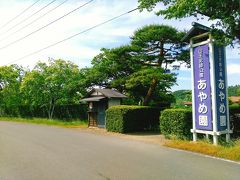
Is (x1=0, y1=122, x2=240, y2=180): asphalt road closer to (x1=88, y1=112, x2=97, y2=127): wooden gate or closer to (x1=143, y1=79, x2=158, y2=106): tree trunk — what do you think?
(x1=88, y1=112, x2=97, y2=127): wooden gate

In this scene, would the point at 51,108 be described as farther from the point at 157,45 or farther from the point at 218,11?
the point at 218,11

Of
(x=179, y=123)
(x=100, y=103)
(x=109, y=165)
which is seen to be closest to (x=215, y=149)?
(x=179, y=123)

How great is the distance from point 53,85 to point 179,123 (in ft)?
70.9

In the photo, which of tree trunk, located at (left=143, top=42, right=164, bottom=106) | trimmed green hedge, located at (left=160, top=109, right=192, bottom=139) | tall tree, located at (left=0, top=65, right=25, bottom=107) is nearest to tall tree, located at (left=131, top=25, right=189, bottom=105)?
tree trunk, located at (left=143, top=42, right=164, bottom=106)

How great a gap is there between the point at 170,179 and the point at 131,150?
4788 millimetres

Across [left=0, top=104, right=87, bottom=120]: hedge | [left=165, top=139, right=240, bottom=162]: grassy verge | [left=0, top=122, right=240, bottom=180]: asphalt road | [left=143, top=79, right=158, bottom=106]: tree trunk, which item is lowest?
[left=0, top=122, right=240, bottom=180]: asphalt road

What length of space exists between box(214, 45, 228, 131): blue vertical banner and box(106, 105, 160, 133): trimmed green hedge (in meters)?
7.75

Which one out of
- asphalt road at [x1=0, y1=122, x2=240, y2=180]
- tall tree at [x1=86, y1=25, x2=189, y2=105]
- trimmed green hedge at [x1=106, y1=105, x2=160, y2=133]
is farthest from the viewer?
tall tree at [x1=86, y1=25, x2=189, y2=105]

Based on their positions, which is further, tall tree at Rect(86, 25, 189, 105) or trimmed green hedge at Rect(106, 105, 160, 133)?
tall tree at Rect(86, 25, 189, 105)

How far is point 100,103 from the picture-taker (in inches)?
978

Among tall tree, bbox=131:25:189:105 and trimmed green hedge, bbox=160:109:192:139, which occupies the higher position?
tall tree, bbox=131:25:189:105

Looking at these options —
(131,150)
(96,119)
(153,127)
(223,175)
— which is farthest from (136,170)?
(96,119)

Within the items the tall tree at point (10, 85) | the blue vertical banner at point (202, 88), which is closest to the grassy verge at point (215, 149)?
the blue vertical banner at point (202, 88)

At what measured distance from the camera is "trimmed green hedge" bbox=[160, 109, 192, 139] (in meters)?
14.4
